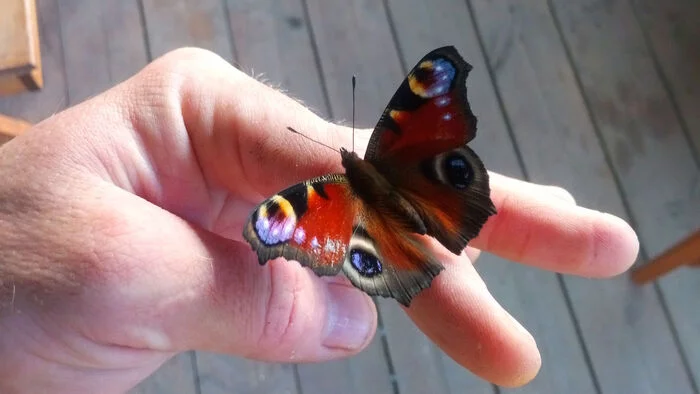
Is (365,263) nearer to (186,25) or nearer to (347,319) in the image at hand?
(347,319)

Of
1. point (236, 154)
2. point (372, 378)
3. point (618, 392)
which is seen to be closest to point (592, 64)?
point (618, 392)

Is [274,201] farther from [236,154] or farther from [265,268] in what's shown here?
[236,154]

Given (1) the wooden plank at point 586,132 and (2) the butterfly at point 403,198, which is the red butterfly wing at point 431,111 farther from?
(1) the wooden plank at point 586,132

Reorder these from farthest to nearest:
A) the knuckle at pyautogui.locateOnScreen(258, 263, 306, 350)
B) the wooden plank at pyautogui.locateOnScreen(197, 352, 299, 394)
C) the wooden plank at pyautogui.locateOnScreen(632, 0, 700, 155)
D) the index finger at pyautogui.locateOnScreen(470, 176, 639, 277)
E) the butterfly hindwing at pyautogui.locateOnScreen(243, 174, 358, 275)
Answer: the wooden plank at pyautogui.locateOnScreen(632, 0, 700, 155)
the wooden plank at pyautogui.locateOnScreen(197, 352, 299, 394)
the index finger at pyautogui.locateOnScreen(470, 176, 639, 277)
the knuckle at pyautogui.locateOnScreen(258, 263, 306, 350)
the butterfly hindwing at pyautogui.locateOnScreen(243, 174, 358, 275)

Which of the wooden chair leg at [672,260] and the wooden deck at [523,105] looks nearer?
the wooden chair leg at [672,260]

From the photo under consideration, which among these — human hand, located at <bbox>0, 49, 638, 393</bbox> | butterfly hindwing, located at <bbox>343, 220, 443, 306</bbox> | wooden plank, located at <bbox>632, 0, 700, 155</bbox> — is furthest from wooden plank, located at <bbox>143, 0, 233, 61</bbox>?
butterfly hindwing, located at <bbox>343, 220, 443, 306</bbox>

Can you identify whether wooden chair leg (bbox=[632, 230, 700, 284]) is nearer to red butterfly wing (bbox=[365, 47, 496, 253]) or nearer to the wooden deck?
the wooden deck

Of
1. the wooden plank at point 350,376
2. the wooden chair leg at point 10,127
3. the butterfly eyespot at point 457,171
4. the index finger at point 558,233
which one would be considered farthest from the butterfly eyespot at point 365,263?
the wooden chair leg at point 10,127

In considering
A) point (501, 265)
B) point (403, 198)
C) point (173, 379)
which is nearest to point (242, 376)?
point (173, 379)
